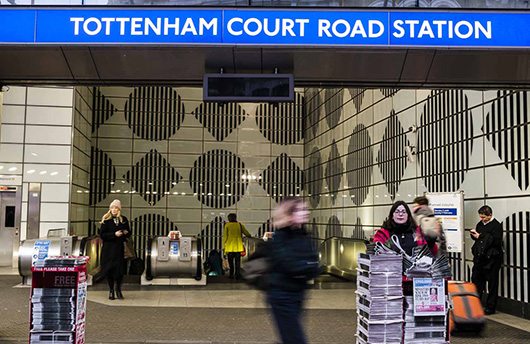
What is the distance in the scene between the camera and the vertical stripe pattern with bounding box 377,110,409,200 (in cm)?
1396

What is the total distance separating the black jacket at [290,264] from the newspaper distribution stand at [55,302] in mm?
2421

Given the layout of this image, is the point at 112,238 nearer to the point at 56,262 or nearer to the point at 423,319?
the point at 56,262

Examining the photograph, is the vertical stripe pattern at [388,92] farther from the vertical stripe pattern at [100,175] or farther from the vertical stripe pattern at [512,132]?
the vertical stripe pattern at [100,175]

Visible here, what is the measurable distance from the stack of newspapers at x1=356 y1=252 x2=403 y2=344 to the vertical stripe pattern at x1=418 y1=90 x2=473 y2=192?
5.85 metres

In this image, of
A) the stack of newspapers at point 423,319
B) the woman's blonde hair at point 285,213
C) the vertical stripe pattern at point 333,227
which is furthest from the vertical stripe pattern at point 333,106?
the woman's blonde hair at point 285,213

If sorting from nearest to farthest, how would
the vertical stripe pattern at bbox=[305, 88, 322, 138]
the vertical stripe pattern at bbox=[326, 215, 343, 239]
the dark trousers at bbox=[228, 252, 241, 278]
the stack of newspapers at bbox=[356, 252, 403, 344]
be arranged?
1. the stack of newspapers at bbox=[356, 252, 403, 344]
2. the dark trousers at bbox=[228, 252, 241, 278]
3. the vertical stripe pattern at bbox=[326, 215, 343, 239]
4. the vertical stripe pattern at bbox=[305, 88, 322, 138]

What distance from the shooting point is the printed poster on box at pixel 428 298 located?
5.69m

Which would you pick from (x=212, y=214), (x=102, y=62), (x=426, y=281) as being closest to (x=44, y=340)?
(x=102, y=62)

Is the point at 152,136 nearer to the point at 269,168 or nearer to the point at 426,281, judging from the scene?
the point at 269,168

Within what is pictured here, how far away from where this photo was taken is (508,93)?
965 cm

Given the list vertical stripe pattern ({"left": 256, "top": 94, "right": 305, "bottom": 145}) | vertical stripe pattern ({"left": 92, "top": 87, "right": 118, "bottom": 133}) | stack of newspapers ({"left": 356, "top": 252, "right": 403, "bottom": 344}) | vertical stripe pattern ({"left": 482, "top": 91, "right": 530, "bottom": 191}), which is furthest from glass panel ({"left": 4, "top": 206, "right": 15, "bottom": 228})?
stack of newspapers ({"left": 356, "top": 252, "right": 403, "bottom": 344})

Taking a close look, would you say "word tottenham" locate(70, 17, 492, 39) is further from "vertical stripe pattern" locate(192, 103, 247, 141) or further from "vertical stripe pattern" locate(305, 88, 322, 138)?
"vertical stripe pattern" locate(192, 103, 247, 141)

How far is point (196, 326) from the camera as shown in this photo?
7.95 m

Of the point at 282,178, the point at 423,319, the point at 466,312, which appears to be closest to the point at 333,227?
the point at 282,178
